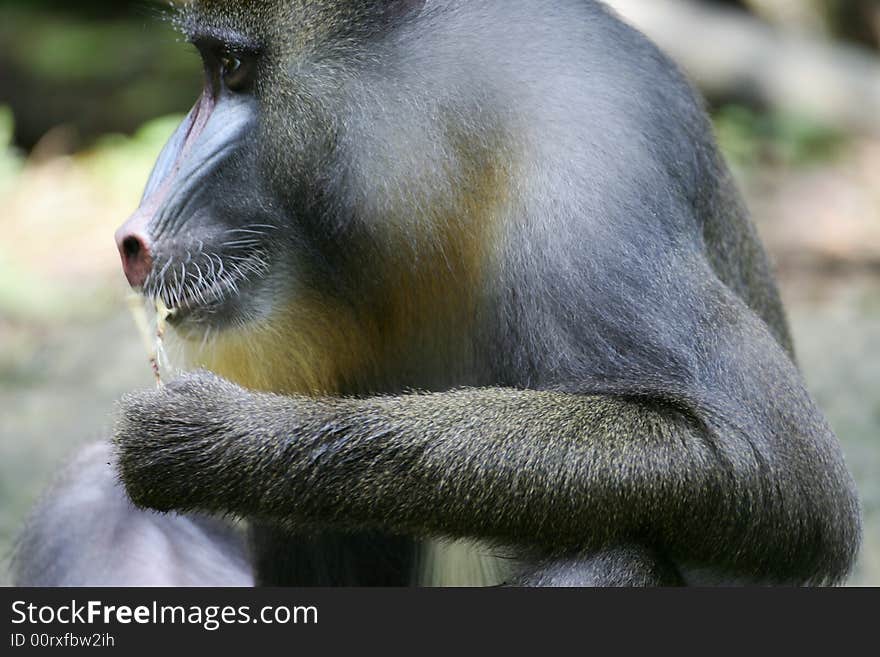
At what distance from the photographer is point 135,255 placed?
345cm

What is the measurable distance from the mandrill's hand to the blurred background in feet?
6.06

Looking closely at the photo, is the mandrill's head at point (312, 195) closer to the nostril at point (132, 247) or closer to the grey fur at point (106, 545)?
the nostril at point (132, 247)

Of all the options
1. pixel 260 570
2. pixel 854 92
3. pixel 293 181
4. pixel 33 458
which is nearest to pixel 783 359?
pixel 293 181

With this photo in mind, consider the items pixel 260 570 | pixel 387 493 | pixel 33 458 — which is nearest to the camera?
pixel 387 493

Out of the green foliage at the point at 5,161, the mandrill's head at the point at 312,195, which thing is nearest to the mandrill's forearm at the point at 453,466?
the mandrill's head at the point at 312,195

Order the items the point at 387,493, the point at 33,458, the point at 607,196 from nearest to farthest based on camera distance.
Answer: the point at 387,493 < the point at 607,196 < the point at 33,458

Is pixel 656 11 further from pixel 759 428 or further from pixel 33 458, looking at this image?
pixel 759 428

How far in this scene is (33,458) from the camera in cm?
597

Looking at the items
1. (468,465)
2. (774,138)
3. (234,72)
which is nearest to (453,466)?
(468,465)

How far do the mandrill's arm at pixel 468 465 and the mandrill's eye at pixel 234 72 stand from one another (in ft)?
2.55

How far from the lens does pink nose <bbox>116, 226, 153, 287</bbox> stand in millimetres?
3426

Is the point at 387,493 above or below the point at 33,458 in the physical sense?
above

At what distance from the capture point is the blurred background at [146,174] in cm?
627

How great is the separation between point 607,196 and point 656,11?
6.55 metres
